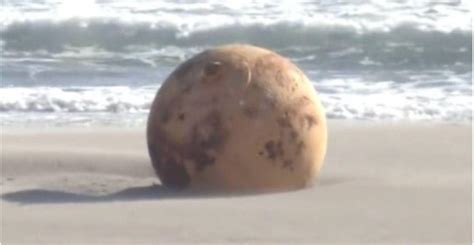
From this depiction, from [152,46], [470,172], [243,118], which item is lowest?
[152,46]

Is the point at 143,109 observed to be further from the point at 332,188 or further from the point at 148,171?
the point at 332,188

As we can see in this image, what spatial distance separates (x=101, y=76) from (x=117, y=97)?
6.59 ft

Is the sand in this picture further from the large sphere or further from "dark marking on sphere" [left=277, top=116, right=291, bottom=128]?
"dark marking on sphere" [left=277, top=116, right=291, bottom=128]

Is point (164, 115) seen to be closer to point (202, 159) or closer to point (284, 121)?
point (202, 159)

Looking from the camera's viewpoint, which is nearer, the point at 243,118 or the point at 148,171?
the point at 243,118

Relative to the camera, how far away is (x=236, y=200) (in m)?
6.94

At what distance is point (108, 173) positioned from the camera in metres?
7.87

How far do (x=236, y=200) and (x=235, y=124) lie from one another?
1.11ft

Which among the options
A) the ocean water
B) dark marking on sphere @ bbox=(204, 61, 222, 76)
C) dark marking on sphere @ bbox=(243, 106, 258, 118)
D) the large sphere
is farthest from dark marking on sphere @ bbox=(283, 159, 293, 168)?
the ocean water

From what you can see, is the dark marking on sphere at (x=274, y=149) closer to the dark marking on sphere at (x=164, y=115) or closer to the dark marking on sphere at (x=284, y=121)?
the dark marking on sphere at (x=284, y=121)

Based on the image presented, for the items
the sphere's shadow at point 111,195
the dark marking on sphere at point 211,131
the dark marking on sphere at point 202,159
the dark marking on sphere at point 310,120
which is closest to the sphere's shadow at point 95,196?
the sphere's shadow at point 111,195

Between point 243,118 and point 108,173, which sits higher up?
point 243,118

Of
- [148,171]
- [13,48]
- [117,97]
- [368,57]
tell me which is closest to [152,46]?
[13,48]

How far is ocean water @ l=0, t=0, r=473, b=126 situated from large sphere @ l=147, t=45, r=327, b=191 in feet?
10.3
